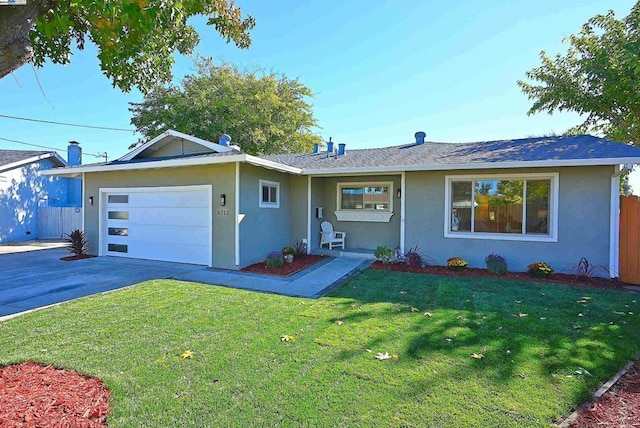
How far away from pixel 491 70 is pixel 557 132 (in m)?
7.22

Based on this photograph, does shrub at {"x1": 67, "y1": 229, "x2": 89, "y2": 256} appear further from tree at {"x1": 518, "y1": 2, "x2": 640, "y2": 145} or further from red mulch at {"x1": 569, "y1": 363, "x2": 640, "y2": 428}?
tree at {"x1": 518, "y1": 2, "x2": 640, "y2": 145}

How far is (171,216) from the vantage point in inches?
363

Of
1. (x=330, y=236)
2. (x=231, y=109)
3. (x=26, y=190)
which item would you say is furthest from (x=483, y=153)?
(x=26, y=190)

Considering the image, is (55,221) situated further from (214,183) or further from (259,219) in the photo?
(259,219)

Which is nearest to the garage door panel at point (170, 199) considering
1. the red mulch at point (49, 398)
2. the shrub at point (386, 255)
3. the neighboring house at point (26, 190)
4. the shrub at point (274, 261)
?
the shrub at point (274, 261)

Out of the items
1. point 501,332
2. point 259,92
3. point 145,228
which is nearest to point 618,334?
point 501,332

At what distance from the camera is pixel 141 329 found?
4094 mm

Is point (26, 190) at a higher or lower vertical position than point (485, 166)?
lower

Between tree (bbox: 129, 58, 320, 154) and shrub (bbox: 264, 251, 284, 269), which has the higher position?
tree (bbox: 129, 58, 320, 154)

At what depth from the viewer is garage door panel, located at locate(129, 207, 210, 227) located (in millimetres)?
8773

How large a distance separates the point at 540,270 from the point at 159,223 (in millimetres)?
10063

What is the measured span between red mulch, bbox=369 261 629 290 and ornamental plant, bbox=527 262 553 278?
0.34 feet

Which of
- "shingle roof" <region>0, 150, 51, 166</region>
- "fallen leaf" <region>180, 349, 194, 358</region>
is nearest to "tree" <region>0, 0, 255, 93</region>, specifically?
→ "fallen leaf" <region>180, 349, 194, 358</region>

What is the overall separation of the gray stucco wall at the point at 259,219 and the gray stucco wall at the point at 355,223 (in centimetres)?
91
